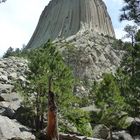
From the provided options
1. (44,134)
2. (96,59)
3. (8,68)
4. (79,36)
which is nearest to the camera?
(44,134)

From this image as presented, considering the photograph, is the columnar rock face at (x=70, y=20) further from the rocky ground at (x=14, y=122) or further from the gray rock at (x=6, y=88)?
the gray rock at (x=6, y=88)

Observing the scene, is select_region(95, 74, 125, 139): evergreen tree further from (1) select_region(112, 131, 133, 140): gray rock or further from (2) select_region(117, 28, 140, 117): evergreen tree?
(2) select_region(117, 28, 140, 117): evergreen tree

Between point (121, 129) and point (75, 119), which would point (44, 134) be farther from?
point (121, 129)

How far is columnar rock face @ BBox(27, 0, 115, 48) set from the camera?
154 m

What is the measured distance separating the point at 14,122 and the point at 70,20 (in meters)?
127

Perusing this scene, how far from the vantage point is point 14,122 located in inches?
1410

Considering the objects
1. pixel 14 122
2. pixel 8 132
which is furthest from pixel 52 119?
pixel 14 122

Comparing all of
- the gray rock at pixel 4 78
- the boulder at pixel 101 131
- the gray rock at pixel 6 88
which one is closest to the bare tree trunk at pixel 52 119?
the boulder at pixel 101 131

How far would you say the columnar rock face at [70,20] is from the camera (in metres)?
154

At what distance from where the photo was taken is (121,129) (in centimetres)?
5038

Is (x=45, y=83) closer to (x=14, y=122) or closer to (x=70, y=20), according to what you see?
(x=14, y=122)

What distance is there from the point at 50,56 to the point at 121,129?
13.3 meters

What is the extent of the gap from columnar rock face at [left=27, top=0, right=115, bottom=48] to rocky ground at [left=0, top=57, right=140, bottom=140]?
88.1 m

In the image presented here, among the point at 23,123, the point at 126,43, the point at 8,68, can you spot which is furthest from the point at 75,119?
the point at 8,68
